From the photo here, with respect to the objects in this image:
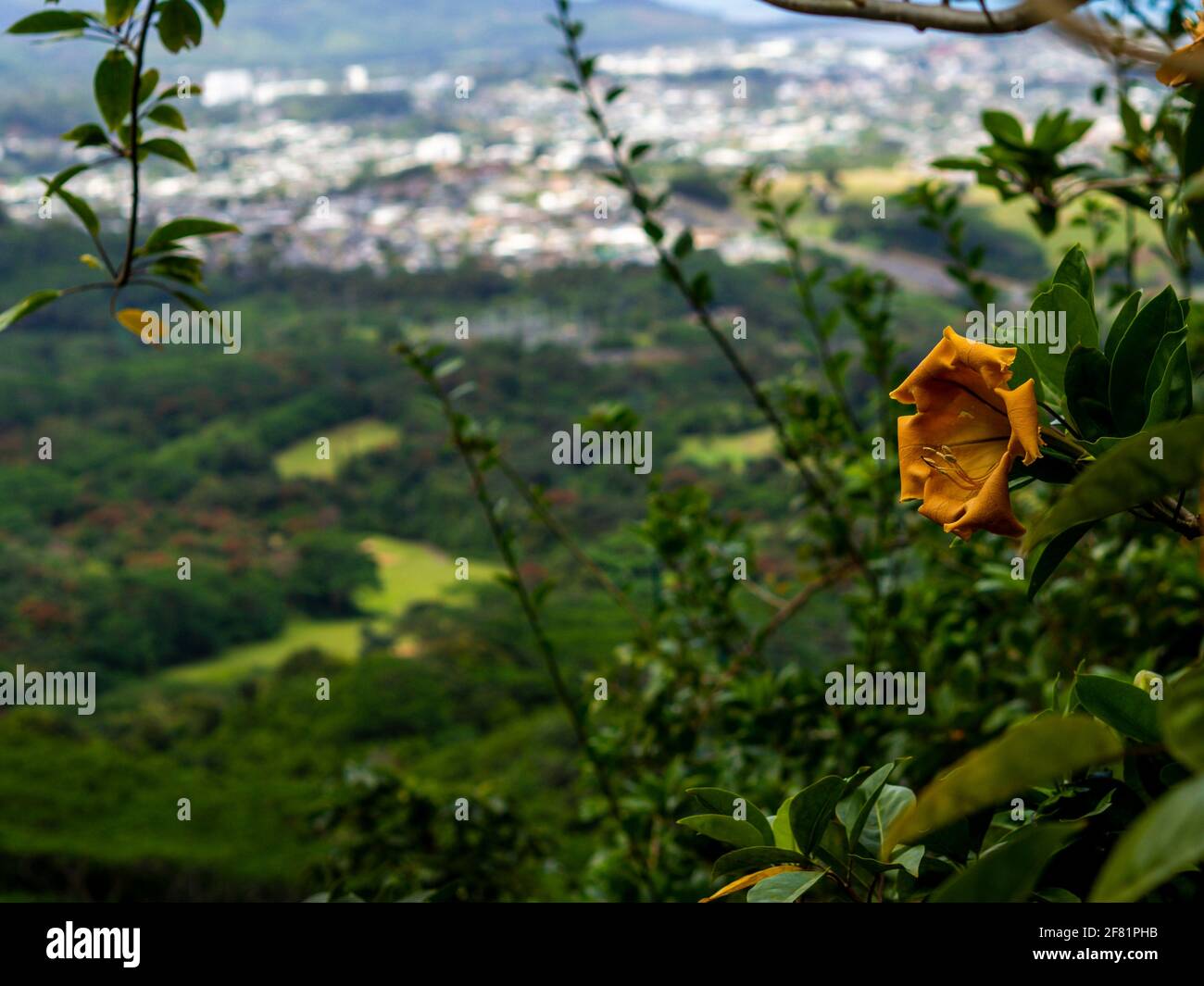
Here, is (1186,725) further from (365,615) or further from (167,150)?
(365,615)

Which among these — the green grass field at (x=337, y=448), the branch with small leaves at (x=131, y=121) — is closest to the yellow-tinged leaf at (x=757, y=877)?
the branch with small leaves at (x=131, y=121)

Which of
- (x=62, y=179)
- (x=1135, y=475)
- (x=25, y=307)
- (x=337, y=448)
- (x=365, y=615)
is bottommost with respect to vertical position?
(x=365, y=615)

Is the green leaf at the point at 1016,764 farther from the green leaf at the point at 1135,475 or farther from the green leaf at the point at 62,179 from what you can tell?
the green leaf at the point at 62,179

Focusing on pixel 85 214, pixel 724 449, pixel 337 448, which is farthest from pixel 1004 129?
pixel 337 448

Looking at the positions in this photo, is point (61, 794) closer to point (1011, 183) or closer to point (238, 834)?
point (238, 834)

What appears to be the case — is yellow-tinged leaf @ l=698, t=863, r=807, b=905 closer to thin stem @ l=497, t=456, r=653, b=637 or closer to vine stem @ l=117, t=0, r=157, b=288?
vine stem @ l=117, t=0, r=157, b=288
